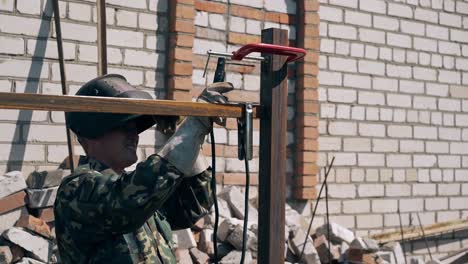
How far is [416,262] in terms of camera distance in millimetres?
8305

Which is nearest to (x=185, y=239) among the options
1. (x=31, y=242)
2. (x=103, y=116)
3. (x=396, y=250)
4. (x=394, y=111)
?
(x=31, y=242)

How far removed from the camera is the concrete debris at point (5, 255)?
5.66 metres

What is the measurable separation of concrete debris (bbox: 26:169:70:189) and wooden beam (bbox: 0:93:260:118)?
3521 mm

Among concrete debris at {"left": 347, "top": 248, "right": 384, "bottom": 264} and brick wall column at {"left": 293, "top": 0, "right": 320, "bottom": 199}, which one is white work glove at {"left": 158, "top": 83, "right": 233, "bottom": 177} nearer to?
concrete debris at {"left": 347, "top": 248, "right": 384, "bottom": 264}

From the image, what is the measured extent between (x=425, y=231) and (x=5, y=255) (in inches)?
187

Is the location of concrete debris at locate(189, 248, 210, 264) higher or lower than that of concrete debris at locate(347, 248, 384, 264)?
higher

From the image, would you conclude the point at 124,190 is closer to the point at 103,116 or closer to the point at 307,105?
the point at 103,116

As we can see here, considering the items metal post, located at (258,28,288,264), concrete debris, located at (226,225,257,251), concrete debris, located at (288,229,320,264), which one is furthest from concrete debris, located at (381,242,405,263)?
metal post, located at (258,28,288,264)

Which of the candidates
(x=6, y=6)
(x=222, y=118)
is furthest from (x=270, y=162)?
(x=6, y=6)

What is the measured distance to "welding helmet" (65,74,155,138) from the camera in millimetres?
3082

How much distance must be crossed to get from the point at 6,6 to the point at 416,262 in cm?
427

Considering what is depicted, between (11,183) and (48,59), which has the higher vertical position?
(48,59)

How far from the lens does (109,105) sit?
8.56 ft

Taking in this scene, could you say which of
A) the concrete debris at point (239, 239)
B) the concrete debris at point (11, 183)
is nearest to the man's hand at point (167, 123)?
the concrete debris at point (11, 183)
